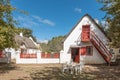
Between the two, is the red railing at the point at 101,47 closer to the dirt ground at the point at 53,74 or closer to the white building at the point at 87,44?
the white building at the point at 87,44

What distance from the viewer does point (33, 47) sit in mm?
52219

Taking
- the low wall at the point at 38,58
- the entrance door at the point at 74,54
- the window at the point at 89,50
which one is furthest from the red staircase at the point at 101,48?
the low wall at the point at 38,58

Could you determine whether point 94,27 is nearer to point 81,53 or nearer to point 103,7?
point 81,53

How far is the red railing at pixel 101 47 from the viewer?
2867cm

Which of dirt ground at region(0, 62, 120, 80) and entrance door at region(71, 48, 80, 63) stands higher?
entrance door at region(71, 48, 80, 63)

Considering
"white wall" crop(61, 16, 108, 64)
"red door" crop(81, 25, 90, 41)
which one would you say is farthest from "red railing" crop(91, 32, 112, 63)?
"red door" crop(81, 25, 90, 41)

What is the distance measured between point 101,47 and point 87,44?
240 centimetres

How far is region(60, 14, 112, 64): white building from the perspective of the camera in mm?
29438

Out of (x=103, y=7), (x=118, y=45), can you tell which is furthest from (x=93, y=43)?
(x=103, y=7)

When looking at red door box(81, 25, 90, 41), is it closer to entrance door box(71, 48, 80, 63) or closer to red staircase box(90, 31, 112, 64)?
red staircase box(90, 31, 112, 64)

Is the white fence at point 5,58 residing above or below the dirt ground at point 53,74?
above

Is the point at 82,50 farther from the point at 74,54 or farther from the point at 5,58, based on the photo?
the point at 5,58

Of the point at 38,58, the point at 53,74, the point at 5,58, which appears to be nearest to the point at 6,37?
the point at 53,74

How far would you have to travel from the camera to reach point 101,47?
29234mm
